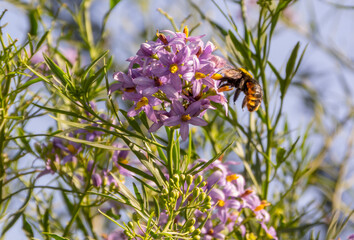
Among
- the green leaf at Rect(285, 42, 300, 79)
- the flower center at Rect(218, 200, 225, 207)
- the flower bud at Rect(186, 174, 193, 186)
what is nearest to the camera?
the flower bud at Rect(186, 174, 193, 186)

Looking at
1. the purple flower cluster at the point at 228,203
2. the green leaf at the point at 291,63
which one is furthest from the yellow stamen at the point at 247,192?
the green leaf at the point at 291,63

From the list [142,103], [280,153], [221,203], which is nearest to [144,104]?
[142,103]

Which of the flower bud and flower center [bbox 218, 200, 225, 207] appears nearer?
the flower bud

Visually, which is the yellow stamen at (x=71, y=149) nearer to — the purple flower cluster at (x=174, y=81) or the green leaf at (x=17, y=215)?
the green leaf at (x=17, y=215)

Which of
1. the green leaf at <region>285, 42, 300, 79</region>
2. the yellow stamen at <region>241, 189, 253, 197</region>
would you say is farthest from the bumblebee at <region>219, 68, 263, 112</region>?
the yellow stamen at <region>241, 189, 253, 197</region>

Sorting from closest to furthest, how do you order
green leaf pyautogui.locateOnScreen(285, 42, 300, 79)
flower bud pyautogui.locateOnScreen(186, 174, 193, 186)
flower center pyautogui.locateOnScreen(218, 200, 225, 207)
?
flower bud pyautogui.locateOnScreen(186, 174, 193, 186)
flower center pyautogui.locateOnScreen(218, 200, 225, 207)
green leaf pyautogui.locateOnScreen(285, 42, 300, 79)

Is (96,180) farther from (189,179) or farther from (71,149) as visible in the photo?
(189,179)

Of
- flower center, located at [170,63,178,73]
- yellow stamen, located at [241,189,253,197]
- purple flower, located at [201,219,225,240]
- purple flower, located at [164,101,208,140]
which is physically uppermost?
flower center, located at [170,63,178,73]

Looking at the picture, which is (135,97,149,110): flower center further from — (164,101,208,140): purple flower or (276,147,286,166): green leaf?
(276,147,286,166): green leaf
